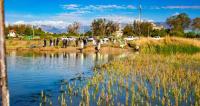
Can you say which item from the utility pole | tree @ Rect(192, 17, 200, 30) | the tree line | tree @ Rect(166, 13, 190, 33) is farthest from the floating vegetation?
tree @ Rect(192, 17, 200, 30)

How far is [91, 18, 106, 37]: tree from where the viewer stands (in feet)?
394

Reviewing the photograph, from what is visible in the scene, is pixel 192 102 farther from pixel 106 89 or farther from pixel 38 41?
pixel 38 41

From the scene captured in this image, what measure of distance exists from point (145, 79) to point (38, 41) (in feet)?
187

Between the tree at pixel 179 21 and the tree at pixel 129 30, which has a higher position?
the tree at pixel 179 21

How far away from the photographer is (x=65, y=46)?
2623 inches

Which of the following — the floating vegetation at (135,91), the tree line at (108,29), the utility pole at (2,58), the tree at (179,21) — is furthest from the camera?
the tree at (179,21)

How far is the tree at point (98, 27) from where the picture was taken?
394 ft

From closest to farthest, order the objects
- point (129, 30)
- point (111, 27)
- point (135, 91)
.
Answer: point (135, 91)
point (111, 27)
point (129, 30)

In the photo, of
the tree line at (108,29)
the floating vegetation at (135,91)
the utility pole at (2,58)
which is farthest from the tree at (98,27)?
the utility pole at (2,58)

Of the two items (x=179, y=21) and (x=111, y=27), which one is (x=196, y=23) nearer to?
(x=179, y=21)

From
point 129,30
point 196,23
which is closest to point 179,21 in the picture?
point 196,23

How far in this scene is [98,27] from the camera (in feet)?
405

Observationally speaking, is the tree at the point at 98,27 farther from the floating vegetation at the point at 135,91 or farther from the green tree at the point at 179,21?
the floating vegetation at the point at 135,91

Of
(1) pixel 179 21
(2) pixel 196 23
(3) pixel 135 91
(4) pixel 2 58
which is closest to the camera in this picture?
(4) pixel 2 58
